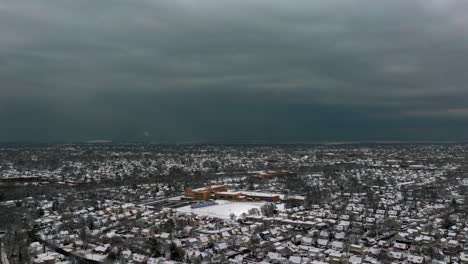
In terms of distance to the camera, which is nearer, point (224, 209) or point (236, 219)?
point (236, 219)

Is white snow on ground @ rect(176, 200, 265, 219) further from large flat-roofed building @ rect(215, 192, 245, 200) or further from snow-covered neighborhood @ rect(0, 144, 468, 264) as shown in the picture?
large flat-roofed building @ rect(215, 192, 245, 200)

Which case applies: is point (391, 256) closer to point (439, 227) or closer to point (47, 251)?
point (439, 227)

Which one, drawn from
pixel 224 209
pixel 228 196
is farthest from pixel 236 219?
pixel 228 196

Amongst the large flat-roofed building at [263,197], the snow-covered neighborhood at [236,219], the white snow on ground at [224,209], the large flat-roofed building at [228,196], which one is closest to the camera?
the snow-covered neighborhood at [236,219]

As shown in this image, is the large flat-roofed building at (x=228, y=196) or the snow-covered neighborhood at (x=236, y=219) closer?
the snow-covered neighborhood at (x=236, y=219)

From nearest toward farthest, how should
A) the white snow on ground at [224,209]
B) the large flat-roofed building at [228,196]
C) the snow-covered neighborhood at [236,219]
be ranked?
the snow-covered neighborhood at [236,219] < the white snow on ground at [224,209] < the large flat-roofed building at [228,196]

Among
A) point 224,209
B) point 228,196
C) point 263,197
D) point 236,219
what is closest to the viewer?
point 236,219

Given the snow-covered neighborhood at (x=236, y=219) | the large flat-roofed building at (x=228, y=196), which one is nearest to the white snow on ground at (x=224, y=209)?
the snow-covered neighborhood at (x=236, y=219)

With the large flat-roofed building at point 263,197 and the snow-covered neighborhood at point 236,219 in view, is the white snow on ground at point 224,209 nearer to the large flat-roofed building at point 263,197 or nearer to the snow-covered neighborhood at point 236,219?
the snow-covered neighborhood at point 236,219

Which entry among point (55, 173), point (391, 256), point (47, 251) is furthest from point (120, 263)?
point (55, 173)

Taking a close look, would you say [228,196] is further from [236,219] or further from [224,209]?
[236,219]
